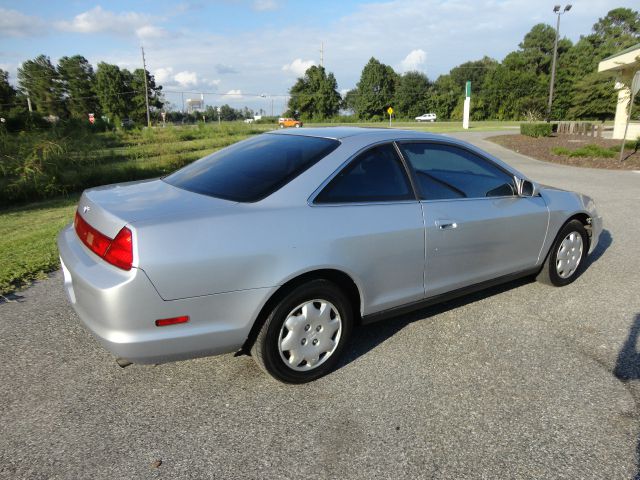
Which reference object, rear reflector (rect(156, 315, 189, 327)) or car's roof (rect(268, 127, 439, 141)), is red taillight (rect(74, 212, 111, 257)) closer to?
rear reflector (rect(156, 315, 189, 327))

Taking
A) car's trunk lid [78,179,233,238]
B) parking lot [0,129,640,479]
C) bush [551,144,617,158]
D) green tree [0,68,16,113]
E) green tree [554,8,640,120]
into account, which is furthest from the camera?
green tree [0,68,16,113]

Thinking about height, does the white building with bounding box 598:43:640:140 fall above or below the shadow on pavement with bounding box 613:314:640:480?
above

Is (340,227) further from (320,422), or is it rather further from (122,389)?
(122,389)

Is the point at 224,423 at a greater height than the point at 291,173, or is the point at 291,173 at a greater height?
the point at 291,173

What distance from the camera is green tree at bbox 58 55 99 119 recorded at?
83.9 m

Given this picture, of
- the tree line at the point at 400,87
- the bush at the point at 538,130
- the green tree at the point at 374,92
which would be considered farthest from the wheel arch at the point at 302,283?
the green tree at the point at 374,92

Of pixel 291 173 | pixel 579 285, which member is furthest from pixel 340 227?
pixel 579 285

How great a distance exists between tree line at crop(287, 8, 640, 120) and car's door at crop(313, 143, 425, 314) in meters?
56.4

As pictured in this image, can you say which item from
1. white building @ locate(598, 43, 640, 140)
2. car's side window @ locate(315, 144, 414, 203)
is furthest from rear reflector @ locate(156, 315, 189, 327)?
white building @ locate(598, 43, 640, 140)

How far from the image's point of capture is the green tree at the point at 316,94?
7894 centimetres

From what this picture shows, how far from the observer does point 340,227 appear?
2887 mm

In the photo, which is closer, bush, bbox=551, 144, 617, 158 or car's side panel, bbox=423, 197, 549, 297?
car's side panel, bbox=423, 197, 549, 297

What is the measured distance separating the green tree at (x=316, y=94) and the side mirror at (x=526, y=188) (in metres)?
76.0

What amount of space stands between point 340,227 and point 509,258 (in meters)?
1.85
